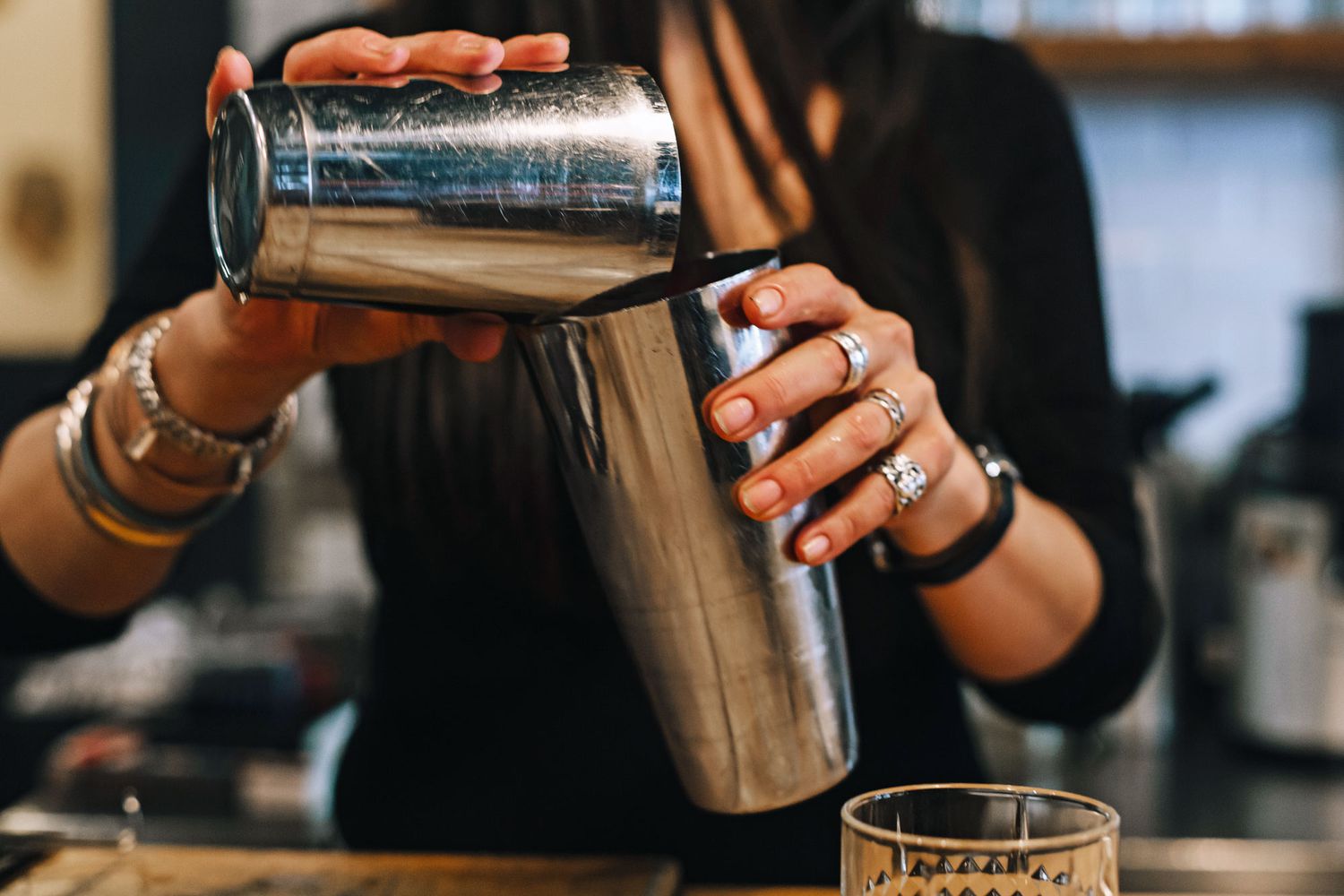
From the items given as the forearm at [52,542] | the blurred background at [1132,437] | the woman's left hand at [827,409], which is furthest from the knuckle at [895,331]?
Answer: the blurred background at [1132,437]

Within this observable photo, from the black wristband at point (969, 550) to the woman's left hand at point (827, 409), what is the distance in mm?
86

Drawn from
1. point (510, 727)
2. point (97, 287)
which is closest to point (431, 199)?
point (510, 727)

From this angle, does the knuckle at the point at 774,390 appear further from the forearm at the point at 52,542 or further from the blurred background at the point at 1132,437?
the blurred background at the point at 1132,437

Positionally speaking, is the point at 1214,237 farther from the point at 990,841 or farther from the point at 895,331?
the point at 990,841

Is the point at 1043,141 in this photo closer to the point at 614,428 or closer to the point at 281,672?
the point at 614,428

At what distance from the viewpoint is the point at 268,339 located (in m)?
0.60

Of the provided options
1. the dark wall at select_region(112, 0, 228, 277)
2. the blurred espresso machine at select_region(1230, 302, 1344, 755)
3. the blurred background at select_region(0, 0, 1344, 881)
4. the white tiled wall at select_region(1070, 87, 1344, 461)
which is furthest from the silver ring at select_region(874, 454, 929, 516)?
the dark wall at select_region(112, 0, 228, 277)

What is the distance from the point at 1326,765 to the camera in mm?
1594

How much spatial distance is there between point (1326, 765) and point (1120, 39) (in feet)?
3.12

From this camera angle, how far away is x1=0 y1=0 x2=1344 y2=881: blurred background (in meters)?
1.52

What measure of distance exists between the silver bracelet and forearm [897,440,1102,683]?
1.03 ft

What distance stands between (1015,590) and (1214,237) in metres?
1.53

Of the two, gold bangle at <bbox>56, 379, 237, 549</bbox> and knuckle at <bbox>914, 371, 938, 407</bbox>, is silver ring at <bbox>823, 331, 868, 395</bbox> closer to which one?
knuckle at <bbox>914, 371, 938, 407</bbox>

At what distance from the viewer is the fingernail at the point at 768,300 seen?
1.56 feet
